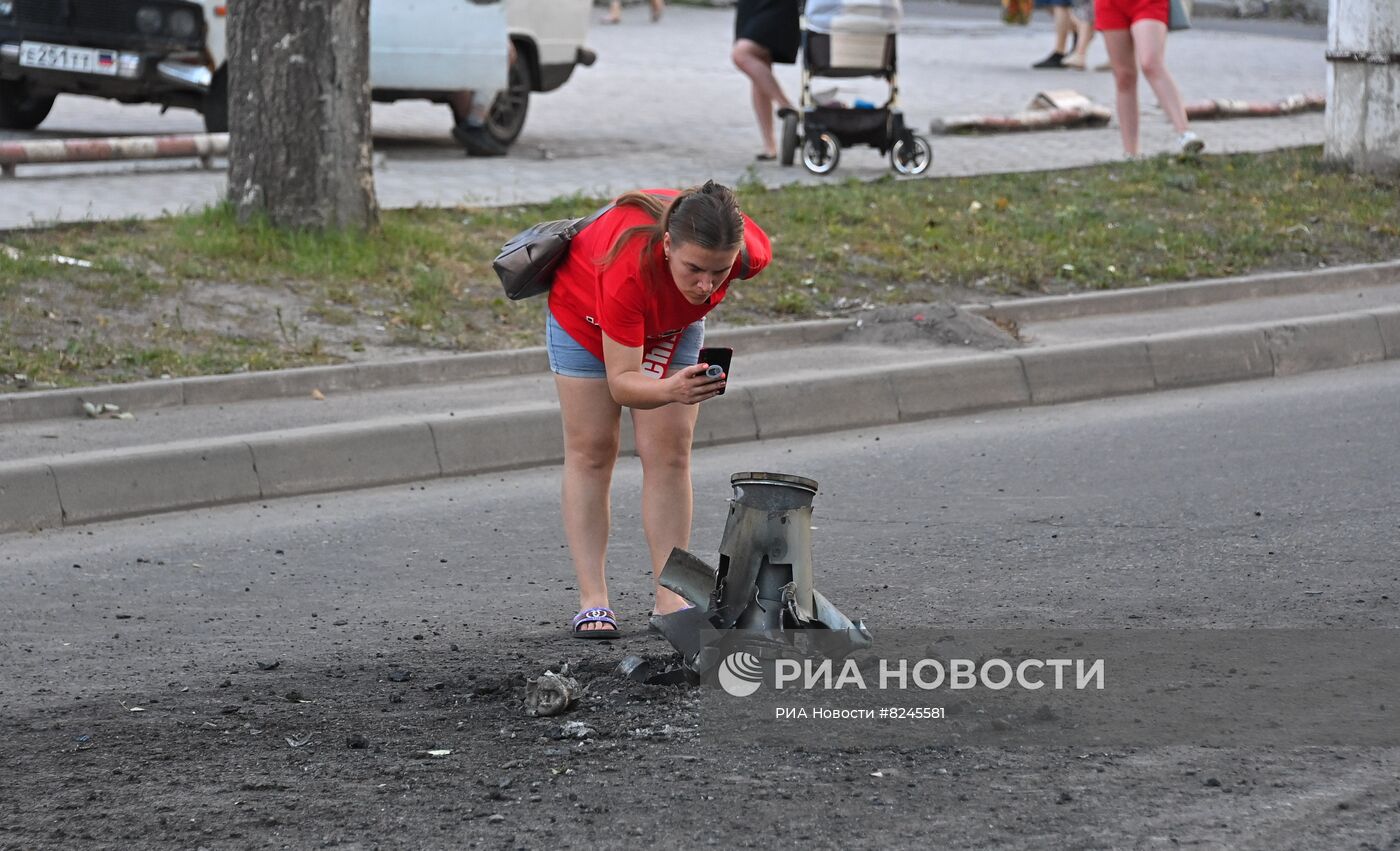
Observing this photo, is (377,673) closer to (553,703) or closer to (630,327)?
(553,703)

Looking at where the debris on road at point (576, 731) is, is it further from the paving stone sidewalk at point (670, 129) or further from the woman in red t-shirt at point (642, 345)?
the paving stone sidewalk at point (670, 129)

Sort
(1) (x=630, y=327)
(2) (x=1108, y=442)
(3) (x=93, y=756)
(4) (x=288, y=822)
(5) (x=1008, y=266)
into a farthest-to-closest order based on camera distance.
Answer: (5) (x=1008, y=266) < (2) (x=1108, y=442) < (1) (x=630, y=327) < (3) (x=93, y=756) < (4) (x=288, y=822)

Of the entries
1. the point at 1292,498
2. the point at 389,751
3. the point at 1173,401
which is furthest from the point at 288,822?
the point at 1173,401

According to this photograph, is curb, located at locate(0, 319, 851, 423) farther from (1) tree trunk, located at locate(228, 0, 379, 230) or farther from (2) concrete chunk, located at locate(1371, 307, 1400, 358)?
(2) concrete chunk, located at locate(1371, 307, 1400, 358)

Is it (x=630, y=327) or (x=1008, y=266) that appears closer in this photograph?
(x=630, y=327)

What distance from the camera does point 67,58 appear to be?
1249cm

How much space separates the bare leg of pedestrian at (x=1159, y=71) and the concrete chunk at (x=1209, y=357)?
3.58 meters

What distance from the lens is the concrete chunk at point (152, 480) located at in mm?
6520

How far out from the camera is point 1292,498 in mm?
6496

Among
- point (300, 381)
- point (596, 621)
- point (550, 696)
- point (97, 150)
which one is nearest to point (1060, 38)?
point (97, 150)

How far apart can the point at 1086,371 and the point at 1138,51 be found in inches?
167

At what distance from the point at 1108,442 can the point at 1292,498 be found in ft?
3.71

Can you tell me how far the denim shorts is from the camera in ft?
16.1

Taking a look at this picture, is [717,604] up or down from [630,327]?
down
